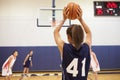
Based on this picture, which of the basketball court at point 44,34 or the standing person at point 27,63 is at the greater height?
the basketball court at point 44,34

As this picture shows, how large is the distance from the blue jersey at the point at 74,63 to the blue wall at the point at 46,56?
10.2m

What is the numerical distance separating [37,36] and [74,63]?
10.5m

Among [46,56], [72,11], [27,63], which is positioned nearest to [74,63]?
[72,11]

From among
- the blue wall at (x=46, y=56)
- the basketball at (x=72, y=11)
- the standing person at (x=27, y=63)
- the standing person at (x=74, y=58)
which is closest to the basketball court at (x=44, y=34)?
the blue wall at (x=46, y=56)

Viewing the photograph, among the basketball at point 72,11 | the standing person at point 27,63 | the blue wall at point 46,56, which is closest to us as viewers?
the basketball at point 72,11

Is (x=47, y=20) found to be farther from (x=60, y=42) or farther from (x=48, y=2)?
(x=60, y=42)

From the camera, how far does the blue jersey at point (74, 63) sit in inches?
76.0

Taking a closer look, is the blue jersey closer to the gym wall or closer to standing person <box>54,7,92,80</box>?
→ standing person <box>54,7,92,80</box>

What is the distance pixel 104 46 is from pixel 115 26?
1.28 meters

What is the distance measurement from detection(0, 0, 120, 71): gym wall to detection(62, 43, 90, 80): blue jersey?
33.5ft

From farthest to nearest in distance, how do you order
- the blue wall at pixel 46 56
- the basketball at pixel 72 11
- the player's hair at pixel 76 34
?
the blue wall at pixel 46 56 → the basketball at pixel 72 11 → the player's hair at pixel 76 34

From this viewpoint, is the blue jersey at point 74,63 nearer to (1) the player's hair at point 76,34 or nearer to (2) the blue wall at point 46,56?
(1) the player's hair at point 76,34

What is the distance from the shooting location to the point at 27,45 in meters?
12.2

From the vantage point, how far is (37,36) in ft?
40.4
